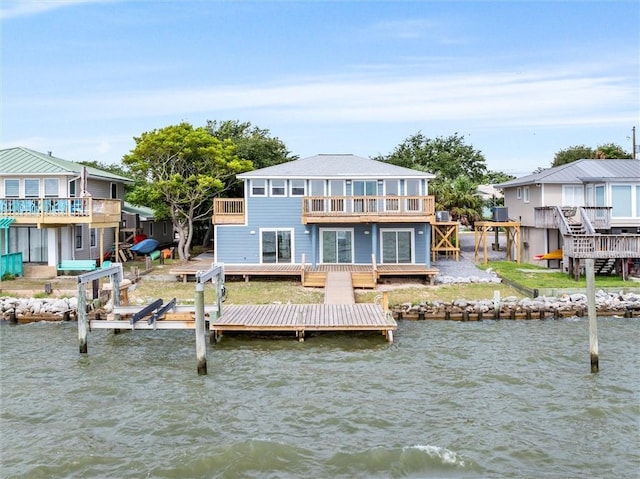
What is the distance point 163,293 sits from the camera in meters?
23.1

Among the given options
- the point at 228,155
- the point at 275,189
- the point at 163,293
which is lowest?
the point at 163,293

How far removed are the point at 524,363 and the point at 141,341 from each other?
11.9m

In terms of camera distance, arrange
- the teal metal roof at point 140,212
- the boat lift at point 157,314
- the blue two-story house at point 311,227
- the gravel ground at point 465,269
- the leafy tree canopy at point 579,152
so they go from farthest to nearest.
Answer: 1. the leafy tree canopy at point 579,152
2. the teal metal roof at point 140,212
3. the blue two-story house at point 311,227
4. the gravel ground at point 465,269
5. the boat lift at point 157,314

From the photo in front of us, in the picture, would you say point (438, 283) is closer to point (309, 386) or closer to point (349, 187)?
point (349, 187)

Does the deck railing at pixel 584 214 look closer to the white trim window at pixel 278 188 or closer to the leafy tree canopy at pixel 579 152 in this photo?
the white trim window at pixel 278 188

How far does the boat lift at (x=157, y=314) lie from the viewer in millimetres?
14414

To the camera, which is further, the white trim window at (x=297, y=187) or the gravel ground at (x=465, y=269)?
the white trim window at (x=297, y=187)

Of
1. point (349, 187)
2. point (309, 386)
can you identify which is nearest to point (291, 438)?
point (309, 386)

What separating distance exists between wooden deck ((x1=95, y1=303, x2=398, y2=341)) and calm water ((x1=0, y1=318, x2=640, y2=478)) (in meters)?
0.61

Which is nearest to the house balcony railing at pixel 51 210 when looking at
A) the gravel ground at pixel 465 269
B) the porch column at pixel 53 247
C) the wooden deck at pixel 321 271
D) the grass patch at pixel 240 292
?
the porch column at pixel 53 247

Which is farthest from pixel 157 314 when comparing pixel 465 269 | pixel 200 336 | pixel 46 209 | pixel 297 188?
pixel 465 269

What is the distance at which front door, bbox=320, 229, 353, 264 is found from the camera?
2812cm

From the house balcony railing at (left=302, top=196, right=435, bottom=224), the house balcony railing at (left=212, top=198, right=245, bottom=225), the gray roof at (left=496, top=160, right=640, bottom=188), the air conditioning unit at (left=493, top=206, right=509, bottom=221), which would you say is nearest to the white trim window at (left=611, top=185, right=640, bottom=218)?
the gray roof at (left=496, top=160, right=640, bottom=188)

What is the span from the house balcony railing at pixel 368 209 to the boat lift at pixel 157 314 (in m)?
8.34
